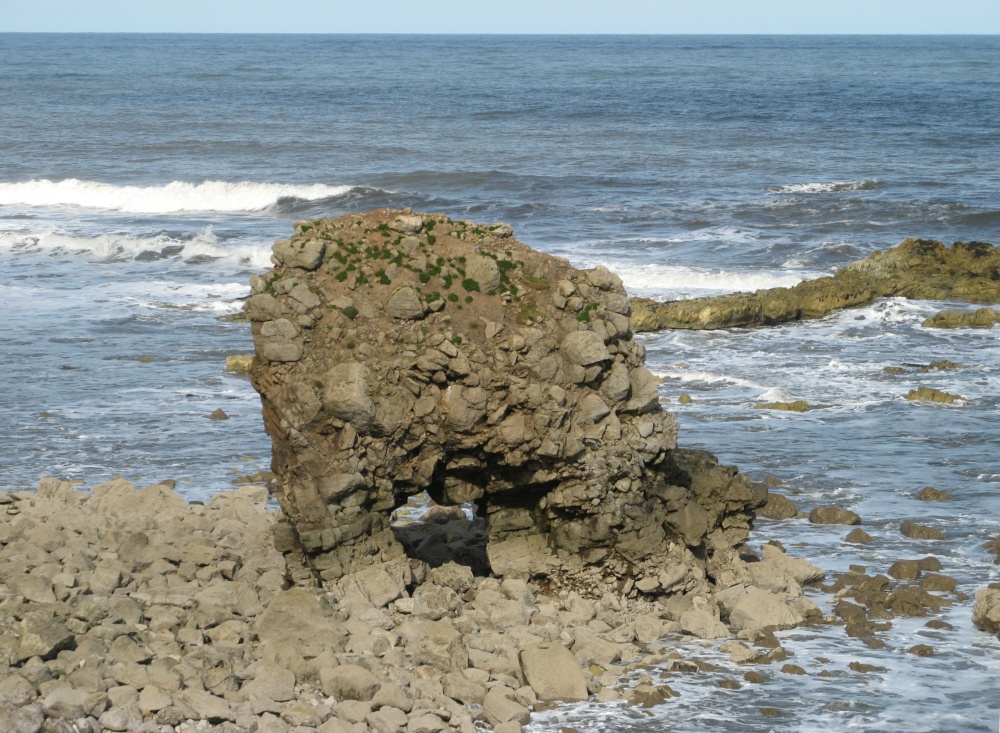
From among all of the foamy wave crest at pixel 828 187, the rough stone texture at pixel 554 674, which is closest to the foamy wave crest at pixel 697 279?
the foamy wave crest at pixel 828 187

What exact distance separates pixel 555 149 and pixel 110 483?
4327 centimetres

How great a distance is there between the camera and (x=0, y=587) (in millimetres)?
10680

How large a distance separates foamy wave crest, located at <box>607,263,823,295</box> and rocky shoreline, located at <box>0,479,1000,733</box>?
1753 centimetres

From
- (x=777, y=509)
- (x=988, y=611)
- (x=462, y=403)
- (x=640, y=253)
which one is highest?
(x=462, y=403)

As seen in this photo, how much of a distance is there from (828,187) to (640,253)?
12.8 metres

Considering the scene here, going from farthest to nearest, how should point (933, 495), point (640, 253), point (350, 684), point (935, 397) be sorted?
point (640, 253) < point (935, 397) < point (933, 495) < point (350, 684)

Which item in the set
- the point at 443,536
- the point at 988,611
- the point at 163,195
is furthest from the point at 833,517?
the point at 163,195

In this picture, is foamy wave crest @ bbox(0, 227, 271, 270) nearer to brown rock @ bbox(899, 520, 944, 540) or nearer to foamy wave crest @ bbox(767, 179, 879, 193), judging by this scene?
foamy wave crest @ bbox(767, 179, 879, 193)

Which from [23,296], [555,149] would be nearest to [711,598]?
[23,296]

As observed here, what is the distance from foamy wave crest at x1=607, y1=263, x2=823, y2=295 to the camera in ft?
100

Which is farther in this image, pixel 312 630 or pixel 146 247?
pixel 146 247

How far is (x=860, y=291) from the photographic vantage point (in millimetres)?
28031

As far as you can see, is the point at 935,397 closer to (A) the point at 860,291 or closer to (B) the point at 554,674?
(A) the point at 860,291

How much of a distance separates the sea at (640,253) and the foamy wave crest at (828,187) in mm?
228
